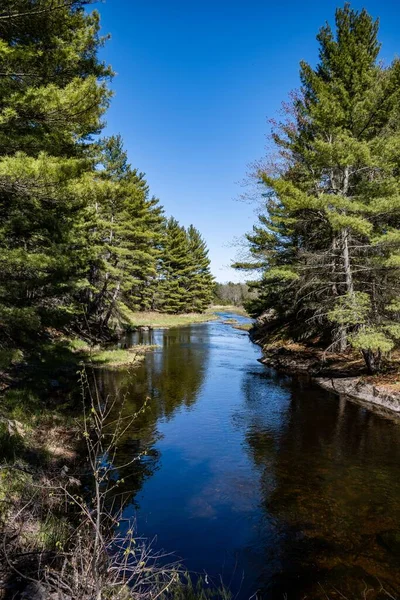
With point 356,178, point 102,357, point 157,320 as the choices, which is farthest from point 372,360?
point 157,320

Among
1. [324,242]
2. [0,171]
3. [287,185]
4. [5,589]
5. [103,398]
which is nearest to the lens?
[5,589]

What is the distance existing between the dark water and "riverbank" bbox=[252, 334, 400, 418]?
0.84 metres

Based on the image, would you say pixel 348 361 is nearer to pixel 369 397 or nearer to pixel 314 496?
pixel 369 397

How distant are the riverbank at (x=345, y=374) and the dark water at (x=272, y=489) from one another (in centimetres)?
84

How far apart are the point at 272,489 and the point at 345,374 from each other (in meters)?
9.79

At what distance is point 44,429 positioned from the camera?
902 cm

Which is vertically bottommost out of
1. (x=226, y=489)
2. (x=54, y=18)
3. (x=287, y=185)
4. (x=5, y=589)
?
(x=226, y=489)

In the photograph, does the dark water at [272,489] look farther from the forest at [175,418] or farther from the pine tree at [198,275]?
the pine tree at [198,275]

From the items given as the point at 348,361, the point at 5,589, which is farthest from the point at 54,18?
the point at 348,361

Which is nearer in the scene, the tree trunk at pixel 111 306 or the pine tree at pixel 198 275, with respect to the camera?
the tree trunk at pixel 111 306

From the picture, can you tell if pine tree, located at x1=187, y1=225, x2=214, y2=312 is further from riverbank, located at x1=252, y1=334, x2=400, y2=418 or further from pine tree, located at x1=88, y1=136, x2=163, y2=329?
riverbank, located at x1=252, y1=334, x2=400, y2=418

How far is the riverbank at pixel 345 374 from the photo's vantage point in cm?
1287

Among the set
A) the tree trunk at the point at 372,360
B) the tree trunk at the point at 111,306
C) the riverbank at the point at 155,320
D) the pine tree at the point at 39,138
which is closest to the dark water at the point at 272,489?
the tree trunk at the point at 372,360

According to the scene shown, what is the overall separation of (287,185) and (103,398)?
11.0 meters
